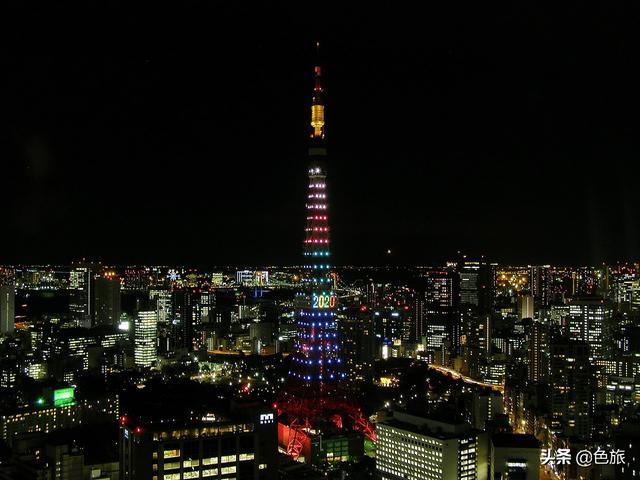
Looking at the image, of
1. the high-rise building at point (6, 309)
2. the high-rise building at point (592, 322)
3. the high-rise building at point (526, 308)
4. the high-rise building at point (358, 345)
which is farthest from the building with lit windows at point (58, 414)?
the high-rise building at point (526, 308)

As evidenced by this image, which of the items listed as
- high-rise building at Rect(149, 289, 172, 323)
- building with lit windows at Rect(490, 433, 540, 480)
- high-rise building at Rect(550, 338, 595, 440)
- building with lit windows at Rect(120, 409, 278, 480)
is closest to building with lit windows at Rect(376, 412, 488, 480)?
building with lit windows at Rect(490, 433, 540, 480)

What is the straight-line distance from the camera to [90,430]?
8430 mm

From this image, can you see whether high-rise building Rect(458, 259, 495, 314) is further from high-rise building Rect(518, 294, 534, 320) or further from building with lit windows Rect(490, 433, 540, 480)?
building with lit windows Rect(490, 433, 540, 480)

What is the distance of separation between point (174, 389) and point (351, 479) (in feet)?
16.3

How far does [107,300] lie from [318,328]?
11.0 metres

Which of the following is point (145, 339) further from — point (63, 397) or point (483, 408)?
point (483, 408)

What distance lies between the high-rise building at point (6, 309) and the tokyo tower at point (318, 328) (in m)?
9.49

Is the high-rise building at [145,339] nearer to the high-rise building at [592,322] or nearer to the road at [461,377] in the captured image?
the road at [461,377]

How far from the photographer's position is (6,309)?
17953 mm

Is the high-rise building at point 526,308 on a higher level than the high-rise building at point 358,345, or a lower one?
higher

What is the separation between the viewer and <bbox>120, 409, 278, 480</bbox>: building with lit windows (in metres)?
4.50

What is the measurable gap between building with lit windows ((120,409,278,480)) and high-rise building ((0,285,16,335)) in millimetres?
14245

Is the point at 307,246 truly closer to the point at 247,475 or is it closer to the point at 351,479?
the point at 351,479

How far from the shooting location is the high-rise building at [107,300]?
64.9ft
